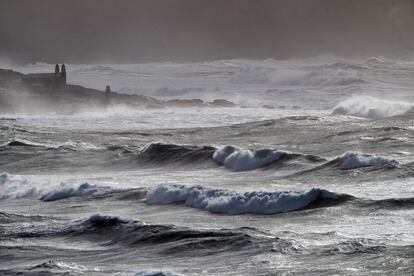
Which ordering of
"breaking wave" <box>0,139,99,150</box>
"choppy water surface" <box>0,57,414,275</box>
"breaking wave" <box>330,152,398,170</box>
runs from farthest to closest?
"breaking wave" <box>0,139,99,150</box>
"breaking wave" <box>330,152,398,170</box>
"choppy water surface" <box>0,57,414,275</box>

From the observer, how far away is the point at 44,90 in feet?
233

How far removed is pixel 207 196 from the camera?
28.5 meters

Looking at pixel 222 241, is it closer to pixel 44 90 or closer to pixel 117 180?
pixel 117 180

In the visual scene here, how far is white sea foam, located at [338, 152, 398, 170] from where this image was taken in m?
31.8

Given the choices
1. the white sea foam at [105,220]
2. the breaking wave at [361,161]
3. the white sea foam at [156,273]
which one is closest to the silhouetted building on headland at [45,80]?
the breaking wave at [361,161]

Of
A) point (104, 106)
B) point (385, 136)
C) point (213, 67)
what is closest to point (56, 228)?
point (385, 136)

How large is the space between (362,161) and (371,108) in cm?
2936

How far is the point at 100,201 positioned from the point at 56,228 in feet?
14.4

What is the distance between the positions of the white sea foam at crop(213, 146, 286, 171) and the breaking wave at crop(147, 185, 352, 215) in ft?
20.3

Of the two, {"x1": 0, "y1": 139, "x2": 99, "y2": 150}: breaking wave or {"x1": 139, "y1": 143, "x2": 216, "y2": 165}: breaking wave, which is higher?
{"x1": 139, "y1": 143, "x2": 216, "y2": 165}: breaking wave

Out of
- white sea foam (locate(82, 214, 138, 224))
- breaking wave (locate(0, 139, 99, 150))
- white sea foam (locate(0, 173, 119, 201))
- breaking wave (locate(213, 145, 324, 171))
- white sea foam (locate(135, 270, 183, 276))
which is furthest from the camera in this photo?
breaking wave (locate(0, 139, 99, 150))

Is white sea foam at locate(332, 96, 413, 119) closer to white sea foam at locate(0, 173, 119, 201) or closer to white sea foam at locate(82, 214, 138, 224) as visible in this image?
white sea foam at locate(0, 173, 119, 201)

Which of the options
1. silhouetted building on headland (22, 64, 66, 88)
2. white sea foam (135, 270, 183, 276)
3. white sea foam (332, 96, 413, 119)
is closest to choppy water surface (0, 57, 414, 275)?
white sea foam (135, 270, 183, 276)

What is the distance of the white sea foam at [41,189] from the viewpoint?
3144cm
